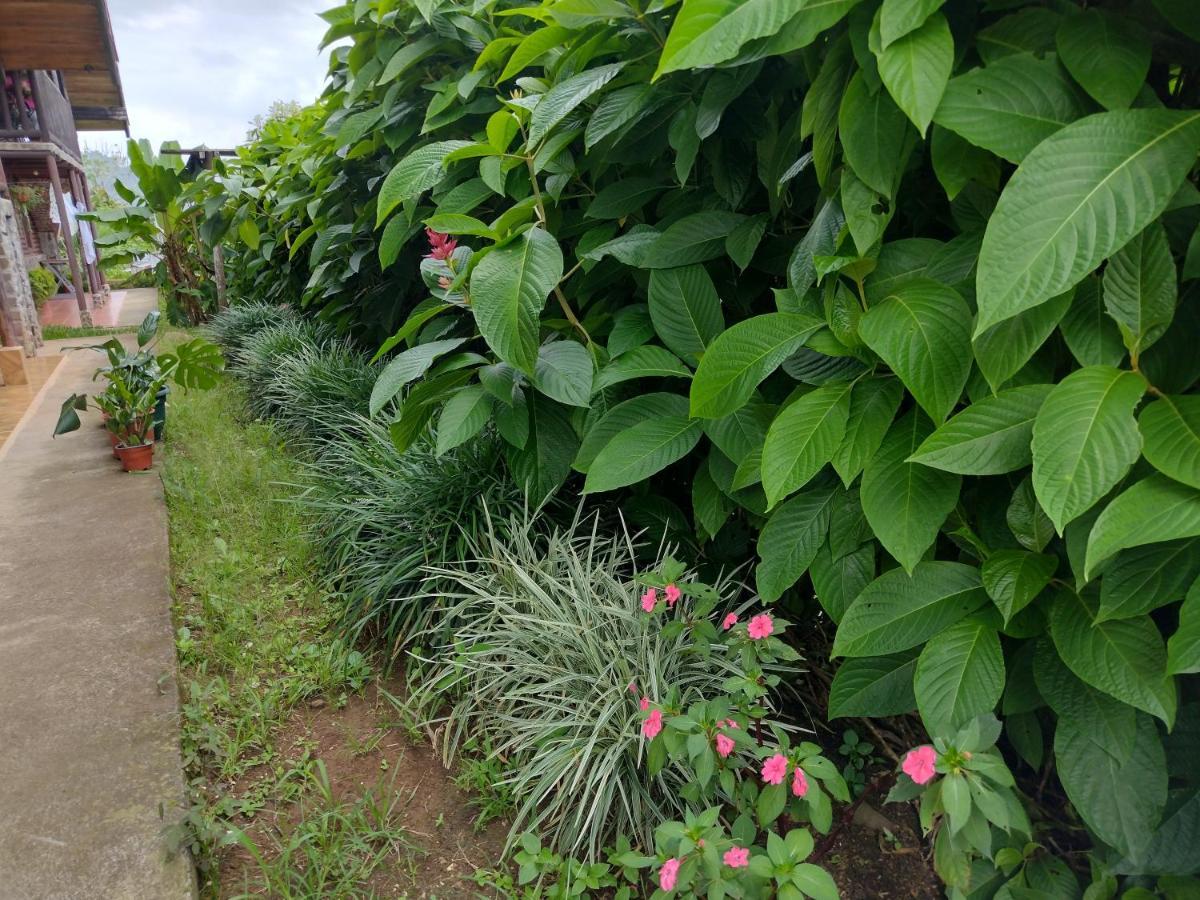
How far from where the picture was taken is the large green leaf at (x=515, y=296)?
1.54m

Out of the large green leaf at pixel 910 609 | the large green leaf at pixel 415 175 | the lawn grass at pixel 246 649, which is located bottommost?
the lawn grass at pixel 246 649

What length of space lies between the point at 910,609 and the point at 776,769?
32cm

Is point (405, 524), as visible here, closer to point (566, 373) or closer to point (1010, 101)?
point (566, 373)

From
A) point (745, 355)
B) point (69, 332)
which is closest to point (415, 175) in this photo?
point (745, 355)

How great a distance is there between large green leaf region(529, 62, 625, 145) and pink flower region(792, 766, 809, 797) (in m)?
1.25

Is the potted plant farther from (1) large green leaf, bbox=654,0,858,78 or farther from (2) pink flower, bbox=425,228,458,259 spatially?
(1) large green leaf, bbox=654,0,858,78

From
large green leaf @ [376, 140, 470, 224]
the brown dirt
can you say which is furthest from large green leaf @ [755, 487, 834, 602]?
large green leaf @ [376, 140, 470, 224]

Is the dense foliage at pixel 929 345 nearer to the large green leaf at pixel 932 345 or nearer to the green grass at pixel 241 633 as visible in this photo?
the large green leaf at pixel 932 345

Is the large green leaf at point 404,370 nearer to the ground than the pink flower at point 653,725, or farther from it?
farther from it

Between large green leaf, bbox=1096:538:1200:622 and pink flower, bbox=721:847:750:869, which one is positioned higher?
large green leaf, bbox=1096:538:1200:622

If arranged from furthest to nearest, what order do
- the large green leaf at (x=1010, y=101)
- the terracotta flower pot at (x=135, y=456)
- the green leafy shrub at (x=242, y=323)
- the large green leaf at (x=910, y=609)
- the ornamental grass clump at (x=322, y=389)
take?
the green leafy shrub at (x=242, y=323) < the terracotta flower pot at (x=135, y=456) < the ornamental grass clump at (x=322, y=389) < the large green leaf at (x=910, y=609) < the large green leaf at (x=1010, y=101)

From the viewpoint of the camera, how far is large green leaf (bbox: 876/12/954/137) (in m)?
0.93

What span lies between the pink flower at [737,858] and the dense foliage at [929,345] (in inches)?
10.6

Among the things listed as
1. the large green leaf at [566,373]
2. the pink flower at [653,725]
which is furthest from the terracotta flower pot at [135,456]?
the pink flower at [653,725]
